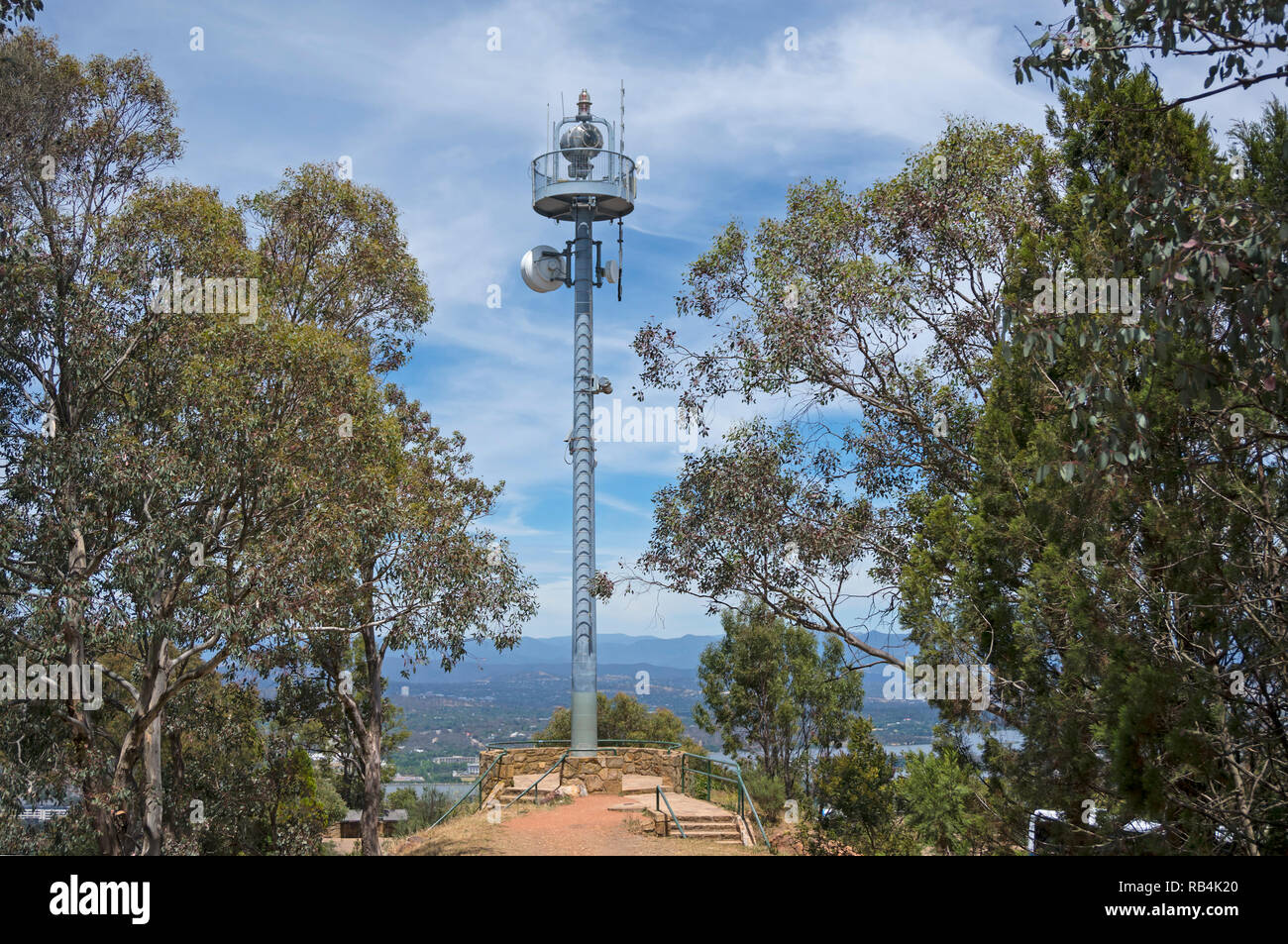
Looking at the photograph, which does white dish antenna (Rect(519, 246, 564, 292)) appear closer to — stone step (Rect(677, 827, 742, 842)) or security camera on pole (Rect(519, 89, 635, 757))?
security camera on pole (Rect(519, 89, 635, 757))

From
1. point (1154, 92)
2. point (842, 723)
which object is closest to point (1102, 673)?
point (1154, 92)

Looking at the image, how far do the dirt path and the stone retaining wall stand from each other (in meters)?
1.44

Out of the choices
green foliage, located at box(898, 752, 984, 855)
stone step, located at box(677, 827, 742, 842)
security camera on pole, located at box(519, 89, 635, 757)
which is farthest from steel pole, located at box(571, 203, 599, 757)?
green foliage, located at box(898, 752, 984, 855)

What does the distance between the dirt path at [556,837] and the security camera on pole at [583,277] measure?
2734mm

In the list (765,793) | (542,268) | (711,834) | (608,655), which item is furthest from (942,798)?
(608,655)

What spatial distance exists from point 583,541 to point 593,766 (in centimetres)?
415

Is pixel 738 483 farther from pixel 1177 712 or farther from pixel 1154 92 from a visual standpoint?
pixel 1177 712

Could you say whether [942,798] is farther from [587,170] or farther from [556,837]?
[587,170]

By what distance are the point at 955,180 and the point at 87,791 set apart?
14222mm

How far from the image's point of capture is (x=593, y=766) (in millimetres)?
18250

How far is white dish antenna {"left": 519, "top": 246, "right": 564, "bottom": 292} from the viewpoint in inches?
765

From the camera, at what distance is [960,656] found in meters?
9.65

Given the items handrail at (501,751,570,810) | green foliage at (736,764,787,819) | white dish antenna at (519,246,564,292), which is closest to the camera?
handrail at (501,751,570,810)
